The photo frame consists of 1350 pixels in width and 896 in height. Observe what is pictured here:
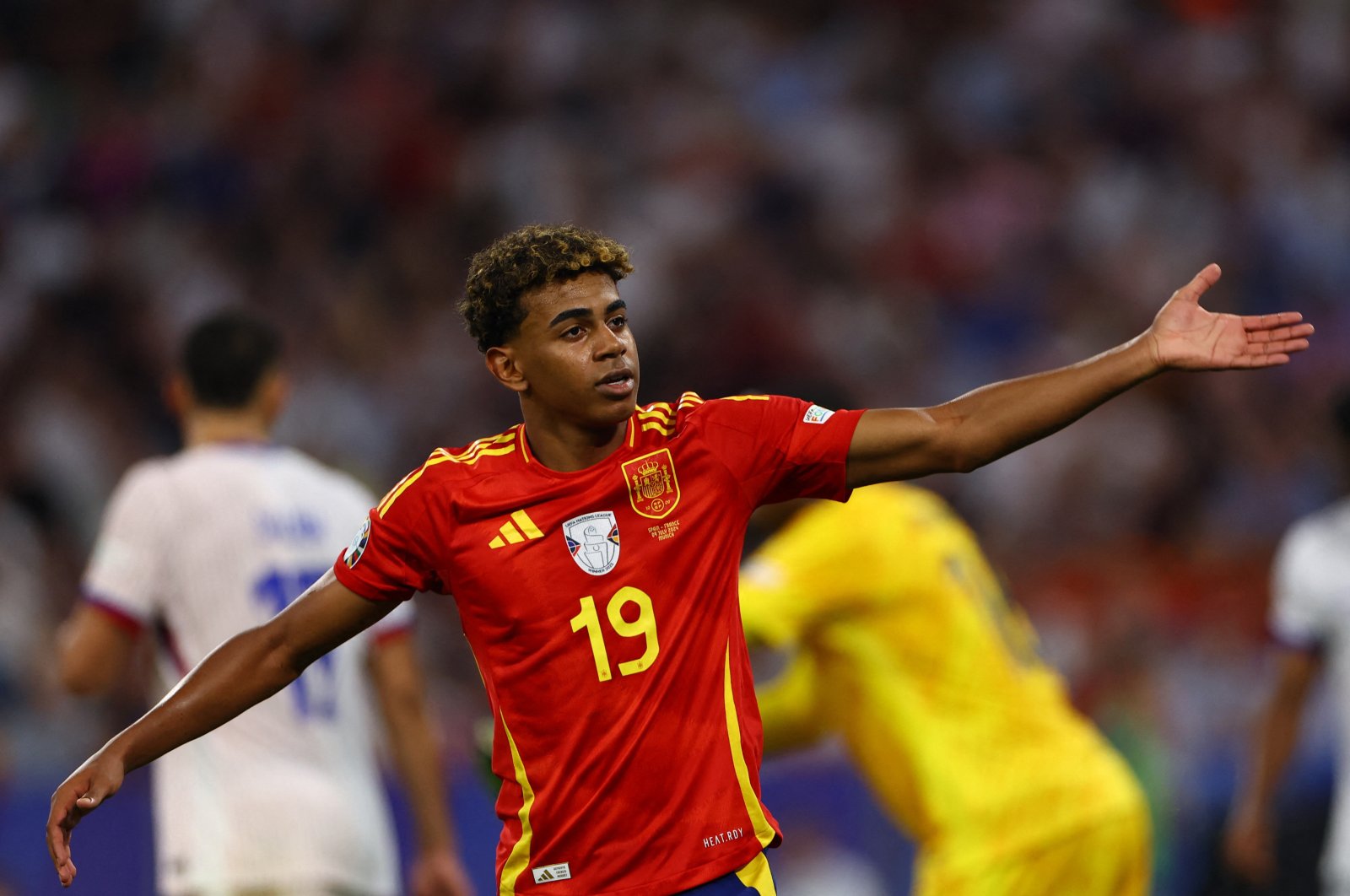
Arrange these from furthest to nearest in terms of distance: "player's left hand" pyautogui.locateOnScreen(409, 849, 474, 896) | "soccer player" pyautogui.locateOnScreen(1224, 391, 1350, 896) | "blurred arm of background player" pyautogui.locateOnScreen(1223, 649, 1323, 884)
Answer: "blurred arm of background player" pyautogui.locateOnScreen(1223, 649, 1323, 884)
"soccer player" pyautogui.locateOnScreen(1224, 391, 1350, 896)
"player's left hand" pyautogui.locateOnScreen(409, 849, 474, 896)

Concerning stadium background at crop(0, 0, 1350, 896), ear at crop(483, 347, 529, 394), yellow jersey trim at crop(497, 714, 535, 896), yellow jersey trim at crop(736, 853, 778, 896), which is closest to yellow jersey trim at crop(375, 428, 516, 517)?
ear at crop(483, 347, 529, 394)

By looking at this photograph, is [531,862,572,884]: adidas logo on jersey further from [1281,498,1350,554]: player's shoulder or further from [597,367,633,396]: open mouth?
[1281,498,1350,554]: player's shoulder

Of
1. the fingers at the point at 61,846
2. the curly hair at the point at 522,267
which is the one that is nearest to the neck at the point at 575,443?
the curly hair at the point at 522,267

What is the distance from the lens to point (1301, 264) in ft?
41.4

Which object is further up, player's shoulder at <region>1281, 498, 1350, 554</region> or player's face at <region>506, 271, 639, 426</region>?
player's face at <region>506, 271, 639, 426</region>

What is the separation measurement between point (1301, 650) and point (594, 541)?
4.00 m

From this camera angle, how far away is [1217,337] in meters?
3.83

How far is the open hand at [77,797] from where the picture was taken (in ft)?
13.2

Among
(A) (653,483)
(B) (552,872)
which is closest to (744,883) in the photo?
(B) (552,872)

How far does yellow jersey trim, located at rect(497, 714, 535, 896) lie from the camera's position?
13.5 ft

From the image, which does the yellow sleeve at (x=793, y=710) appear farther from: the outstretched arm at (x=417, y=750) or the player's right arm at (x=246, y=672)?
the player's right arm at (x=246, y=672)

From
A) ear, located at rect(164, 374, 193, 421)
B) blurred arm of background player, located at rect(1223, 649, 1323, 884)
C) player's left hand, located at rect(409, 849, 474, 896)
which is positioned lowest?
blurred arm of background player, located at rect(1223, 649, 1323, 884)

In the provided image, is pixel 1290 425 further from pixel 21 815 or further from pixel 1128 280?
pixel 21 815

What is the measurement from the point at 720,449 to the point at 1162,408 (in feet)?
26.2
